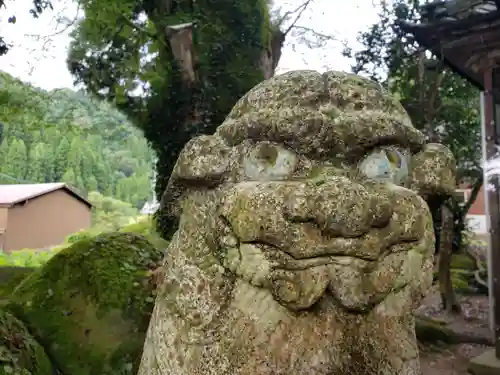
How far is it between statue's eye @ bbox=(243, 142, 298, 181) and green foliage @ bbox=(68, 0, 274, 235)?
15.0 ft

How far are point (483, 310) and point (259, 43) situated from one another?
194 inches

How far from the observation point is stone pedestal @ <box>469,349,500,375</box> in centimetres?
412

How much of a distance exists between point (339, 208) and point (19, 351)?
1.39 metres

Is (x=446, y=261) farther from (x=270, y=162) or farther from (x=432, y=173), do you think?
(x=270, y=162)

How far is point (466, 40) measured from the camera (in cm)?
419

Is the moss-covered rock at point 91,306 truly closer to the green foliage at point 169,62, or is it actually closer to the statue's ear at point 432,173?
the statue's ear at point 432,173

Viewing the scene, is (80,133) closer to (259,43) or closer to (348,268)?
(259,43)

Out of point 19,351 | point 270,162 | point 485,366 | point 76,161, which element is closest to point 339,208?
point 270,162

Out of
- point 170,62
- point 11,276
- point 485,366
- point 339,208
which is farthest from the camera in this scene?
point 170,62

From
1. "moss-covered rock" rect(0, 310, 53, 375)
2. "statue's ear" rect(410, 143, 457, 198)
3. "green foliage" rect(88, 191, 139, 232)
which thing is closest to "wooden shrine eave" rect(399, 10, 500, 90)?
"statue's ear" rect(410, 143, 457, 198)

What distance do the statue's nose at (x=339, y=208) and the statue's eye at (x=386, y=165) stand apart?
0.46 ft

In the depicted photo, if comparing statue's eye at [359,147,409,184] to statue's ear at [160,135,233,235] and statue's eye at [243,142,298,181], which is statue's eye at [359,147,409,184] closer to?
statue's eye at [243,142,298,181]

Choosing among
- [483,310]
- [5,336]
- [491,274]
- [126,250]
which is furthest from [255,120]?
[483,310]

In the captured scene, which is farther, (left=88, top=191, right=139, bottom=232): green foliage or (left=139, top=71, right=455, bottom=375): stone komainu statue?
(left=88, top=191, right=139, bottom=232): green foliage
